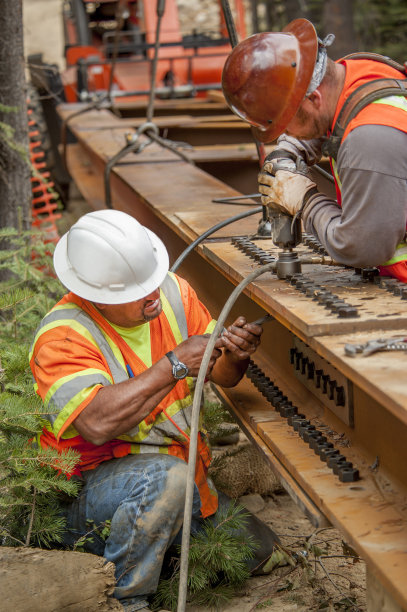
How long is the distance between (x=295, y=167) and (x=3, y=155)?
3584 mm

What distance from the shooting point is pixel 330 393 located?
304cm

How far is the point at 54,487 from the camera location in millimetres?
3281

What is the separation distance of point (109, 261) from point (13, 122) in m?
3.41

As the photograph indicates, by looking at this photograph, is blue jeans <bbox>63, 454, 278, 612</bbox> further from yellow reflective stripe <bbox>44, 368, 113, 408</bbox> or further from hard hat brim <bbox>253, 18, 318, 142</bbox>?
hard hat brim <bbox>253, 18, 318, 142</bbox>

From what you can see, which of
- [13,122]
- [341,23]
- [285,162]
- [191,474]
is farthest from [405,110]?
[341,23]

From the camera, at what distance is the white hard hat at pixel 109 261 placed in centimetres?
333

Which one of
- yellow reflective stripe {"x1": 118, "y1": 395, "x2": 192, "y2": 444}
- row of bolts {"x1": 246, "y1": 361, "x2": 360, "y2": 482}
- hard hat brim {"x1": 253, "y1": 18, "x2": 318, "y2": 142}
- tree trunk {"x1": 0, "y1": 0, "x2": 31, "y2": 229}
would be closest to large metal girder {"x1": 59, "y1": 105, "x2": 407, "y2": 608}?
row of bolts {"x1": 246, "y1": 361, "x2": 360, "y2": 482}

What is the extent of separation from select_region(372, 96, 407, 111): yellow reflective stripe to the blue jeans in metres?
1.59

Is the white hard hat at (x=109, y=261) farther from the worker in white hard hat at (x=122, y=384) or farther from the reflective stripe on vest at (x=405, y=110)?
the reflective stripe on vest at (x=405, y=110)

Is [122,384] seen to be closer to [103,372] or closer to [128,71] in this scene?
[103,372]

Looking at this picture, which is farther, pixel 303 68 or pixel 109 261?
pixel 109 261

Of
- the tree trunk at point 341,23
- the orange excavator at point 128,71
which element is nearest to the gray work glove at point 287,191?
the orange excavator at point 128,71

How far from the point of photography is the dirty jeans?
10.9ft

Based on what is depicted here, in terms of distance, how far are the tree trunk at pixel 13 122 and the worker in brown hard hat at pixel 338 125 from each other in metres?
3.31
